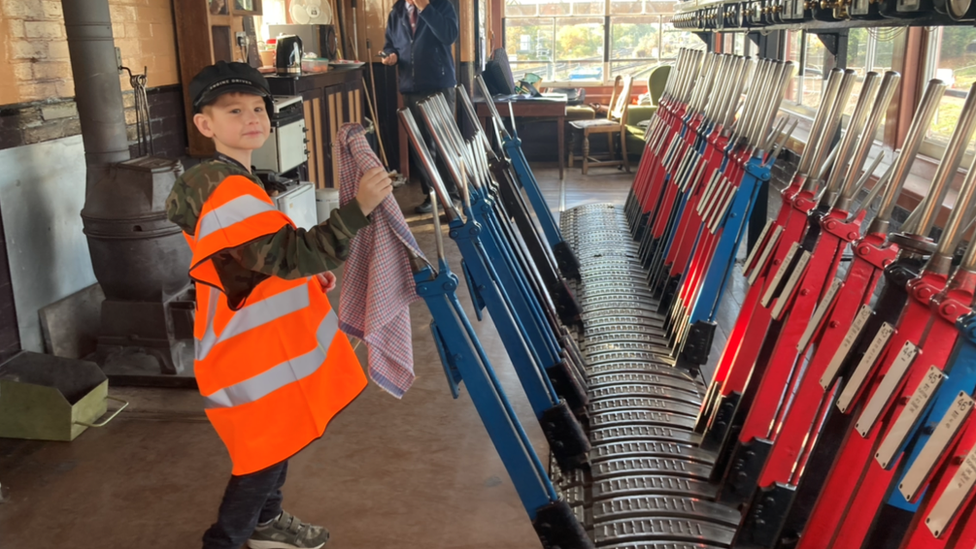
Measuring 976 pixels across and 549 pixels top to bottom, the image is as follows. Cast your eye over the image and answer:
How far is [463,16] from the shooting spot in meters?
8.78

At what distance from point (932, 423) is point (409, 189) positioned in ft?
23.2

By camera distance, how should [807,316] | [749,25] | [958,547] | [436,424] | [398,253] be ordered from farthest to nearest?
1. [749,25]
2. [436,424]
3. [807,316]
4. [398,253]
5. [958,547]

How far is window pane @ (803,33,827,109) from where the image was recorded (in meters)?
5.82

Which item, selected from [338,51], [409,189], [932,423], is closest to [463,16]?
[338,51]

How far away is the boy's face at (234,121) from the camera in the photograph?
2012mm

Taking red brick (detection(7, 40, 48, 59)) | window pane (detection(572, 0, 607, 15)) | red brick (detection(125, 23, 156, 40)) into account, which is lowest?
red brick (detection(7, 40, 48, 59))

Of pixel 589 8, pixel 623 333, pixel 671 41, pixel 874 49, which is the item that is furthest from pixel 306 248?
pixel 671 41

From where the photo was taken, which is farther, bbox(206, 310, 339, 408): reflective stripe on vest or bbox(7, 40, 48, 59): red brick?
bbox(7, 40, 48, 59): red brick

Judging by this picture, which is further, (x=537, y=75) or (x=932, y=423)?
(x=537, y=75)

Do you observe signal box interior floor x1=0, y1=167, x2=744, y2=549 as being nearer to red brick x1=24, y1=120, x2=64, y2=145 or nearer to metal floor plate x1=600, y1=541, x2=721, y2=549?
metal floor plate x1=600, y1=541, x2=721, y2=549

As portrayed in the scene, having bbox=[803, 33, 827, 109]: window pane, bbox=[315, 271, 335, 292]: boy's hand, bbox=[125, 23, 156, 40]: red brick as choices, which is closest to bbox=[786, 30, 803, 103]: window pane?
bbox=[803, 33, 827, 109]: window pane

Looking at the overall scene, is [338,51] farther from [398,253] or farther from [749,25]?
[398,253]

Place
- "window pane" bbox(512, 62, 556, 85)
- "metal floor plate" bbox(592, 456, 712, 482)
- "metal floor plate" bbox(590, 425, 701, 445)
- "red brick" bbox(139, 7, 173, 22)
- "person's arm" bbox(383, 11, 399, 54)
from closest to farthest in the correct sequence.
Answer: "metal floor plate" bbox(592, 456, 712, 482) < "metal floor plate" bbox(590, 425, 701, 445) < "red brick" bbox(139, 7, 173, 22) < "person's arm" bbox(383, 11, 399, 54) < "window pane" bbox(512, 62, 556, 85)

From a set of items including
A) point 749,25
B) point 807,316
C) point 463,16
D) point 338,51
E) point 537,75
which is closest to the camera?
point 807,316
